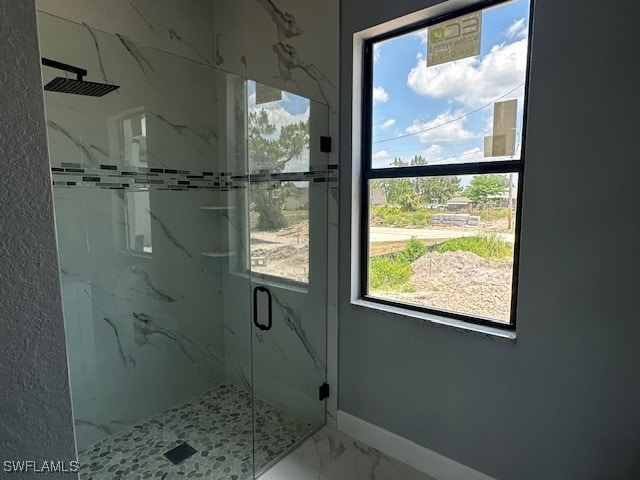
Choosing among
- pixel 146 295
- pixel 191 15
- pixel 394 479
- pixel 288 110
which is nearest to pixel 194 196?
pixel 146 295

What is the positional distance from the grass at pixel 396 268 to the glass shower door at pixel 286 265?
34cm

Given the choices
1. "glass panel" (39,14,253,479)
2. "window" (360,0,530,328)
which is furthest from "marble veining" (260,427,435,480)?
"window" (360,0,530,328)

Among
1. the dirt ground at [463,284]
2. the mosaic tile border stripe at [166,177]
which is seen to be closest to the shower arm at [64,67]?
the mosaic tile border stripe at [166,177]

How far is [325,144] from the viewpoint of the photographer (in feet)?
7.16

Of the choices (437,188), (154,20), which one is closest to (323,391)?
(437,188)

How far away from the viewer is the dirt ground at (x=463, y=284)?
Answer: 173cm

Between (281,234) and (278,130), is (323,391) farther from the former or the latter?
(278,130)

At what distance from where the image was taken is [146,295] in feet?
8.17

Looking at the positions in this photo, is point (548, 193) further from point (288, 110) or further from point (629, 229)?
point (288, 110)

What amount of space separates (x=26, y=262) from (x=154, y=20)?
2456 millimetres

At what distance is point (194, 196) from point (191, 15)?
136 cm

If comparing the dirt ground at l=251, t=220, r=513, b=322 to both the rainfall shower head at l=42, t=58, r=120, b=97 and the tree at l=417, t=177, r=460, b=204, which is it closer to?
the tree at l=417, t=177, r=460, b=204

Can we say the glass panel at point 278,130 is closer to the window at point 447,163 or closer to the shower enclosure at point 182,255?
the shower enclosure at point 182,255

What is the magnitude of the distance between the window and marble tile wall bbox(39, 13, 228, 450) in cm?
132
